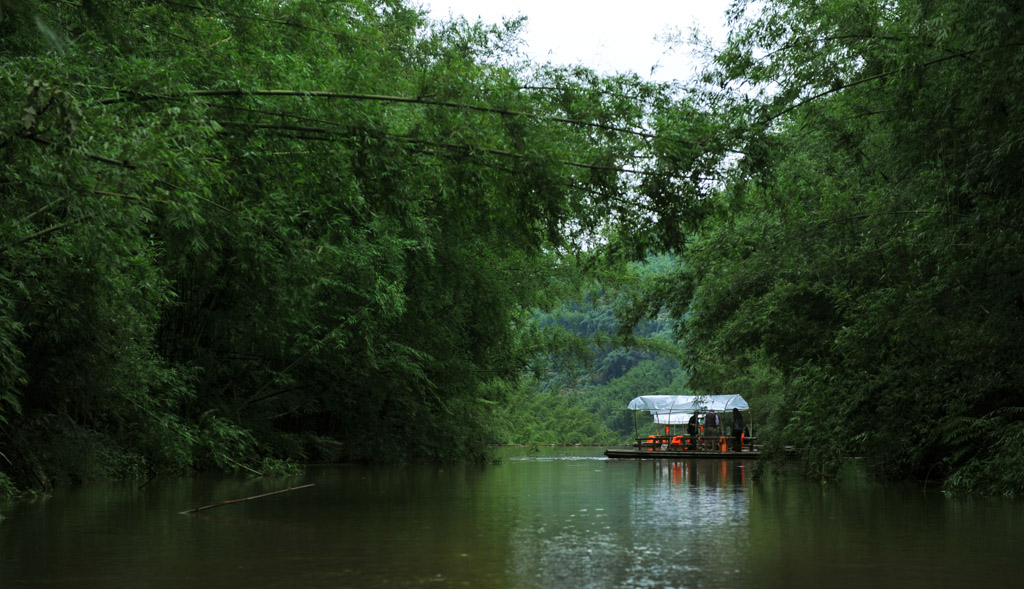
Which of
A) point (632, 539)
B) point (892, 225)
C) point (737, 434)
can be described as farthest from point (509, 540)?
point (737, 434)

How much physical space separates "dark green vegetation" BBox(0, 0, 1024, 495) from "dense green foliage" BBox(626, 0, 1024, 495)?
0.06 metres

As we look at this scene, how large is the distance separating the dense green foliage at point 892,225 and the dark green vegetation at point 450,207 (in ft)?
0.19

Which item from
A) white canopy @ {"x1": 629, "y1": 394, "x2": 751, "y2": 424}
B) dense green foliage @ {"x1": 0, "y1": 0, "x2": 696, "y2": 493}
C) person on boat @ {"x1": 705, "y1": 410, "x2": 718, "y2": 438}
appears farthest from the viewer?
person on boat @ {"x1": 705, "y1": 410, "x2": 718, "y2": 438}

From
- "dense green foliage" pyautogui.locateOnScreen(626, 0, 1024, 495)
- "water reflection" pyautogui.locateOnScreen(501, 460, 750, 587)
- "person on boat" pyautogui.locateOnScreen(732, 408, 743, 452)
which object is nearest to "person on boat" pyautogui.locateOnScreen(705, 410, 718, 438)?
"person on boat" pyautogui.locateOnScreen(732, 408, 743, 452)

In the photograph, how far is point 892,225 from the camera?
680 inches

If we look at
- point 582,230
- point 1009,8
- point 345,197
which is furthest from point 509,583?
point 1009,8

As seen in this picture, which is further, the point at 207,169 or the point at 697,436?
the point at 697,436

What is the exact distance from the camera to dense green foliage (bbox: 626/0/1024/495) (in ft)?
42.2

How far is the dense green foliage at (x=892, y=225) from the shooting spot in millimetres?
12867

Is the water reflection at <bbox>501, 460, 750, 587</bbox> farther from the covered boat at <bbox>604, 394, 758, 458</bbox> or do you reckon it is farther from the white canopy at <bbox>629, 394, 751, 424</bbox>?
the white canopy at <bbox>629, 394, 751, 424</bbox>

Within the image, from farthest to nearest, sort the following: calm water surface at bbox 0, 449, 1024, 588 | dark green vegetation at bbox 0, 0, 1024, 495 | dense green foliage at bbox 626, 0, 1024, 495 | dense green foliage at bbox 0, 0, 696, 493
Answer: dense green foliage at bbox 626, 0, 1024, 495, dark green vegetation at bbox 0, 0, 1024, 495, dense green foliage at bbox 0, 0, 696, 493, calm water surface at bbox 0, 449, 1024, 588

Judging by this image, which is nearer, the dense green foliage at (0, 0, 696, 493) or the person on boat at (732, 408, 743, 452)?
the dense green foliage at (0, 0, 696, 493)

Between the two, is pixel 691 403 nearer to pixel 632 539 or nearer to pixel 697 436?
pixel 697 436

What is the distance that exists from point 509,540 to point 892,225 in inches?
427
